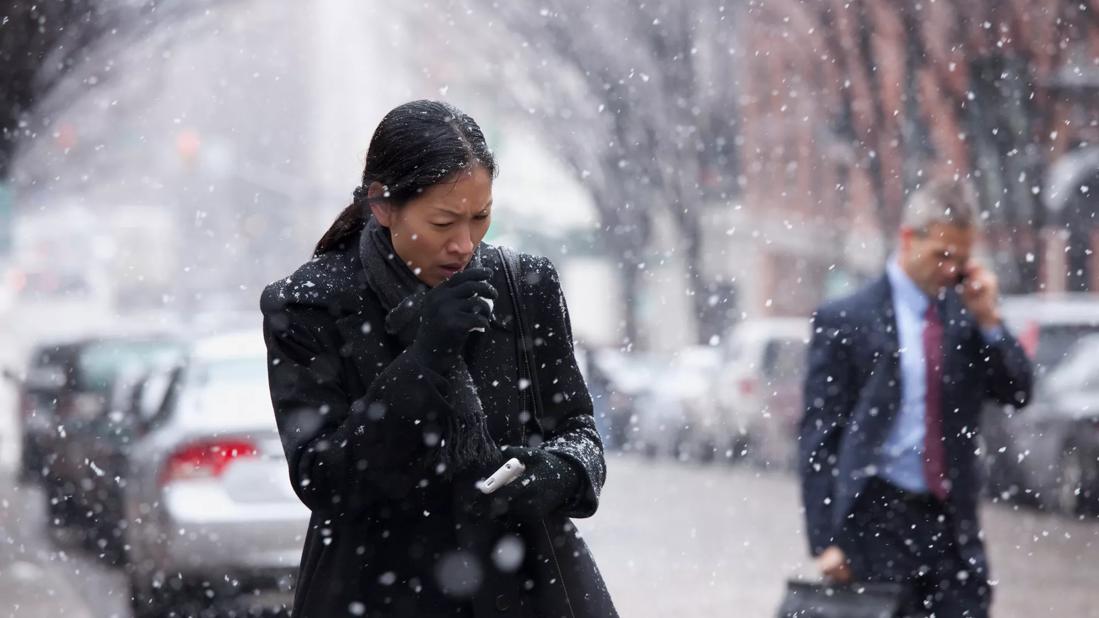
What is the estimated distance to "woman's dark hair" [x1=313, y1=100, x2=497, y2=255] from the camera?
2746 millimetres

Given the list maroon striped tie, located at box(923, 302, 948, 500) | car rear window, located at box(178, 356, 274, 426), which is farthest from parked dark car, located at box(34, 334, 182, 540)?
maroon striped tie, located at box(923, 302, 948, 500)

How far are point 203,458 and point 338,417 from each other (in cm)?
610

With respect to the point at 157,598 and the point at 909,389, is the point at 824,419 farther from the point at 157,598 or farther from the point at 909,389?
the point at 157,598

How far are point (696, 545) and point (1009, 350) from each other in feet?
27.4

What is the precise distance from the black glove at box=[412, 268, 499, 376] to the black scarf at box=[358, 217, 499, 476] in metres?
0.05

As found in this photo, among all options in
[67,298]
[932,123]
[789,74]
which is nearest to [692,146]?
[789,74]

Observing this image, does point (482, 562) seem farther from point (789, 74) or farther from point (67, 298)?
point (67, 298)

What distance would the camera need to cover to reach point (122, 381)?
590 inches

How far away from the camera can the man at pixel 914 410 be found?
181 inches

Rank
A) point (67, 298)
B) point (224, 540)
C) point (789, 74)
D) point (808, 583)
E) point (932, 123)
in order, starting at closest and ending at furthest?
point (808, 583) < point (224, 540) < point (932, 123) < point (789, 74) < point (67, 298)

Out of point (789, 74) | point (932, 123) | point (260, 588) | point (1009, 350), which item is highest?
point (789, 74)

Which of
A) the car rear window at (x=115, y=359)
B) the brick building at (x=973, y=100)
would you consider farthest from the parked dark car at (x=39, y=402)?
the brick building at (x=973, y=100)

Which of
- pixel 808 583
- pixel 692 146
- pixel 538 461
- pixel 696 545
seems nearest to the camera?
pixel 538 461

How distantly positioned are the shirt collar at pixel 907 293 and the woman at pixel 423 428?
2140mm
